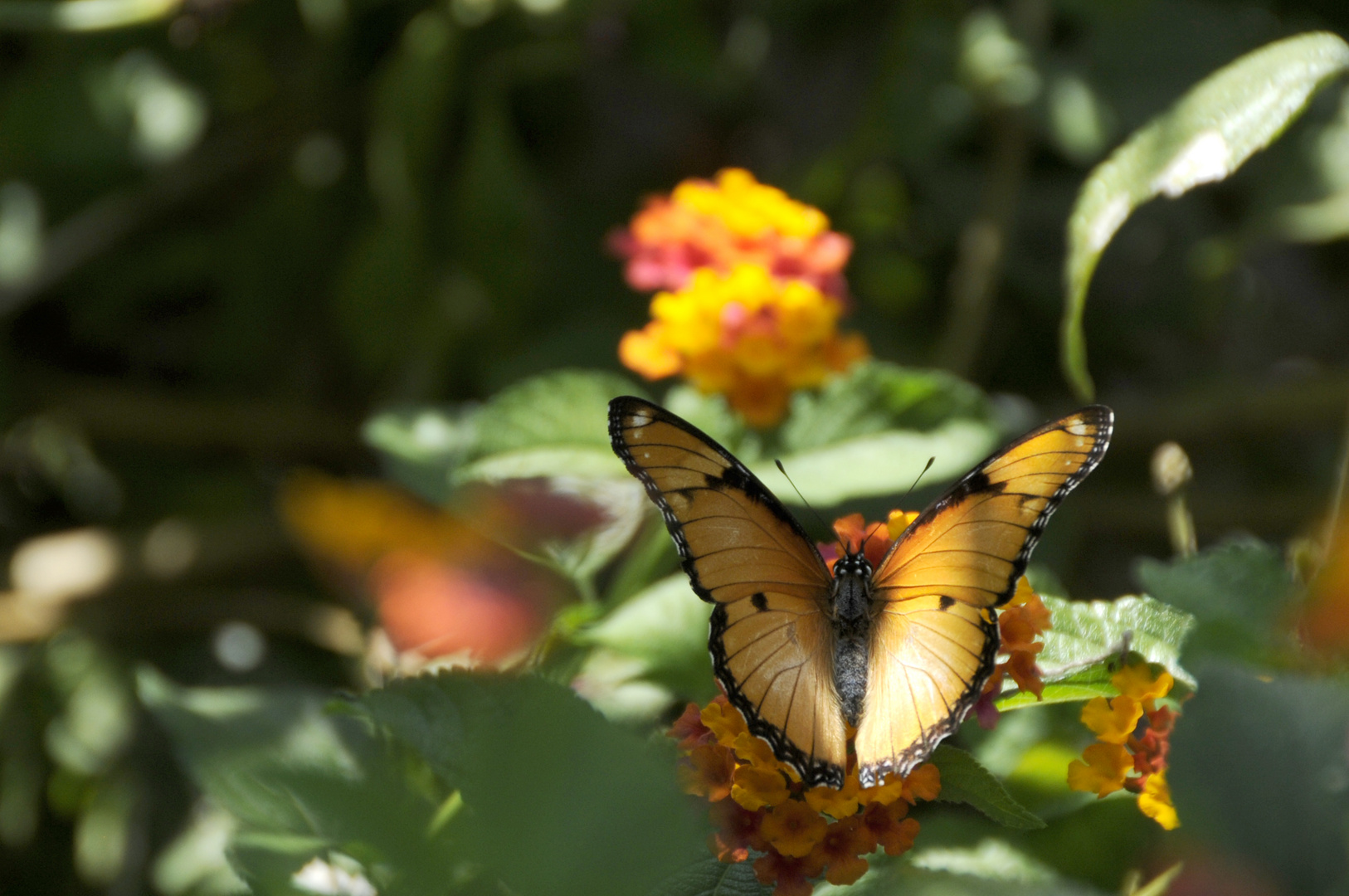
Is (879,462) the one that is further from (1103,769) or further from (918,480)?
(1103,769)

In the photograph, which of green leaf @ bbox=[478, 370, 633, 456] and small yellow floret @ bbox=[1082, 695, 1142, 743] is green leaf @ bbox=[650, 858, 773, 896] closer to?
small yellow floret @ bbox=[1082, 695, 1142, 743]

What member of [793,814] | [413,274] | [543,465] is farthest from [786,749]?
[413,274]

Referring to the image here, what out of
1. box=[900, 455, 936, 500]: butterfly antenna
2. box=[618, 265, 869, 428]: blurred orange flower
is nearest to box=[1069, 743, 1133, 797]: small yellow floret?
box=[900, 455, 936, 500]: butterfly antenna

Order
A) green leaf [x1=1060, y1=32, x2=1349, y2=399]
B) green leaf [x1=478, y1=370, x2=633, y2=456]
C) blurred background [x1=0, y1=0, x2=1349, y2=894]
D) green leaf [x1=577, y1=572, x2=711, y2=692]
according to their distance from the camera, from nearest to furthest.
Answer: green leaf [x1=1060, y1=32, x2=1349, y2=399], green leaf [x1=577, y1=572, x2=711, y2=692], green leaf [x1=478, y1=370, x2=633, y2=456], blurred background [x1=0, y1=0, x2=1349, y2=894]

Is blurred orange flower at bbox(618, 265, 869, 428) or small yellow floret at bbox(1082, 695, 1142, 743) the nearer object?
small yellow floret at bbox(1082, 695, 1142, 743)

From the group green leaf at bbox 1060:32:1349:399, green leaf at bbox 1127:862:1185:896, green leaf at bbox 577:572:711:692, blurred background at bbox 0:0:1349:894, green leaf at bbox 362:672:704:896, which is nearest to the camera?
green leaf at bbox 362:672:704:896

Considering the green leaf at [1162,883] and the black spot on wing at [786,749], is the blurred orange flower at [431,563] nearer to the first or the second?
the black spot on wing at [786,749]

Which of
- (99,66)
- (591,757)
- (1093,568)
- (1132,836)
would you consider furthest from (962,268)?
(591,757)
